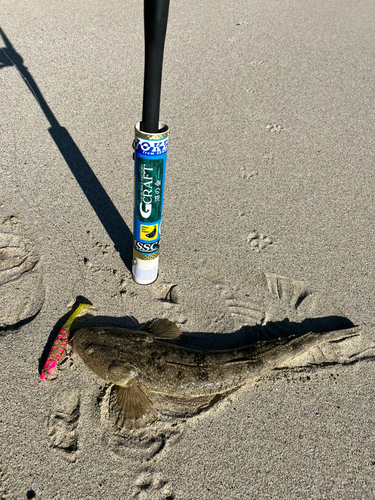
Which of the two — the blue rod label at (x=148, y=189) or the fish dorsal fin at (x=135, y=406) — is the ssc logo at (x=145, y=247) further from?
the fish dorsal fin at (x=135, y=406)

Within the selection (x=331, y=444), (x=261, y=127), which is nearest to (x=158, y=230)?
(x=331, y=444)

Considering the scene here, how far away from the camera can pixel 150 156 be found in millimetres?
2750

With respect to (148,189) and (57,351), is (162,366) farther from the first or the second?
(148,189)

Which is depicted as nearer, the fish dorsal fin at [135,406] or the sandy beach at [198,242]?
the sandy beach at [198,242]

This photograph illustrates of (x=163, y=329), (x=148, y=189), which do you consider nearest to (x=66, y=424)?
(x=163, y=329)

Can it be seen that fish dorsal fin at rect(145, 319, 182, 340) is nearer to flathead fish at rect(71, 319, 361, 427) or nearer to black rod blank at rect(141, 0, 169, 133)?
flathead fish at rect(71, 319, 361, 427)

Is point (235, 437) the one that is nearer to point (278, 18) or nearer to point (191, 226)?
point (191, 226)

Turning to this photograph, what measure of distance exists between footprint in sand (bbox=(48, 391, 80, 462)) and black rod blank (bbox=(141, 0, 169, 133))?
2.05 m

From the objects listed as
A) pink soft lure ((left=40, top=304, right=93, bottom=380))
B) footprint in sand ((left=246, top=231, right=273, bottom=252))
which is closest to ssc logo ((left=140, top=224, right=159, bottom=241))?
pink soft lure ((left=40, top=304, right=93, bottom=380))

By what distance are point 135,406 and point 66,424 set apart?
0.50 metres

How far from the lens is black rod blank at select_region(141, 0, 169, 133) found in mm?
2225

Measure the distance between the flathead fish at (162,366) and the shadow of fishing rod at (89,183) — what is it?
0.92 meters

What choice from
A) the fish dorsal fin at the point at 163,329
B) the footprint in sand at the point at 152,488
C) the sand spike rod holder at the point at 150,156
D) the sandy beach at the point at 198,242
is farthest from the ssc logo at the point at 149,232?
the footprint in sand at the point at 152,488

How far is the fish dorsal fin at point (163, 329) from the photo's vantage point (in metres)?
3.20
